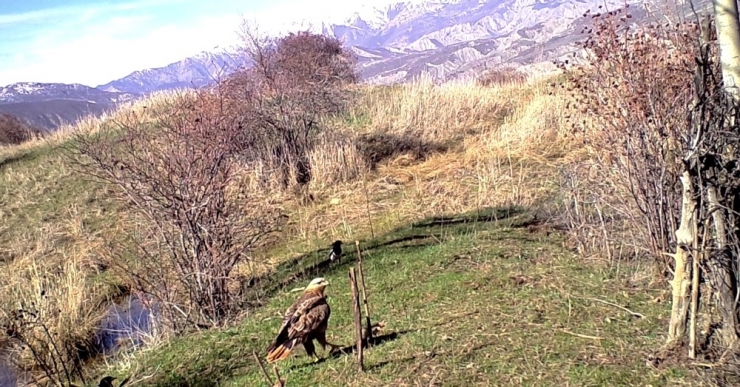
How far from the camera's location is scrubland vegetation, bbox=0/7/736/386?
4164mm

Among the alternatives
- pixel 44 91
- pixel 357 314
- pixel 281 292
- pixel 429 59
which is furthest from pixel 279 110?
pixel 429 59

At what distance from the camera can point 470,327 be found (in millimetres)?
4613

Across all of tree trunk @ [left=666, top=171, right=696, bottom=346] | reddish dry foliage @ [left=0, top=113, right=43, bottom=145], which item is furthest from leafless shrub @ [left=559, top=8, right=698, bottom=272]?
reddish dry foliage @ [left=0, top=113, right=43, bottom=145]

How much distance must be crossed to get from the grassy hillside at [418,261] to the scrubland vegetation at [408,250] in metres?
0.03

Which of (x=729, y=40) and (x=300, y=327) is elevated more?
(x=729, y=40)

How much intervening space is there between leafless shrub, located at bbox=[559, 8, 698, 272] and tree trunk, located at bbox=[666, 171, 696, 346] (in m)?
0.95

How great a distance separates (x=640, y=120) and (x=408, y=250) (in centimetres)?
338

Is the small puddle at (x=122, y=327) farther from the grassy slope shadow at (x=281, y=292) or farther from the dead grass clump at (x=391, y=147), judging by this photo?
the dead grass clump at (x=391, y=147)

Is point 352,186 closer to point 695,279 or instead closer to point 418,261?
point 418,261

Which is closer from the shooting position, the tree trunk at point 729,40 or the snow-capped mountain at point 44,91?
the tree trunk at point 729,40

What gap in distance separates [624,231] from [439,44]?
534ft

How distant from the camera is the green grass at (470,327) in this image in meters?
3.83

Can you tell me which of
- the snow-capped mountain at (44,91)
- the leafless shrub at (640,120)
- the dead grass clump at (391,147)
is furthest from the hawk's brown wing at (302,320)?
the snow-capped mountain at (44,91)

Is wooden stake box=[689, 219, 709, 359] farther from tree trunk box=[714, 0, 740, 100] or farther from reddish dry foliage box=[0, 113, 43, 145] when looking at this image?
reddish dry foliage box=[0, 113, 43, 145]
